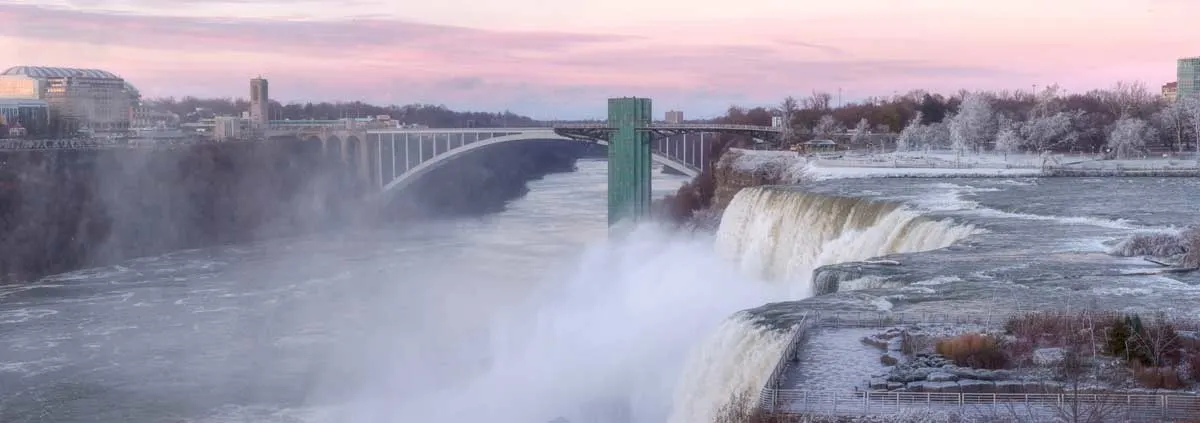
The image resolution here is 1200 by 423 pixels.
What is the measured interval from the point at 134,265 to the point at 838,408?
25.9m

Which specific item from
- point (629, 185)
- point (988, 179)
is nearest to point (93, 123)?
point (629, 185)

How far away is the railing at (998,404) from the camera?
761 centimetres

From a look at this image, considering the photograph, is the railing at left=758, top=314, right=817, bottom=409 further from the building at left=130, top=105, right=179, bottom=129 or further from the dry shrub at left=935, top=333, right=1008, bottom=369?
the building at left=130, top=105, right=179, bottom=129

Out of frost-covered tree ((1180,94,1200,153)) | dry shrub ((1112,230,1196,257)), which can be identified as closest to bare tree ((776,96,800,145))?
frost-covered tree ((1180,94,1200,153))

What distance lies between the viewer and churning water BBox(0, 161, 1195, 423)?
43.0ft

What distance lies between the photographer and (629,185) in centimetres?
3111

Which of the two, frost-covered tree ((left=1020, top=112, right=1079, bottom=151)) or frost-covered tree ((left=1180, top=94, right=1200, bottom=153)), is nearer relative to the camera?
frost-covered tree ((left=1180, top=94, right=1200, bottom=153))

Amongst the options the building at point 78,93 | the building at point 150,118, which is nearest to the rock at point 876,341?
the building at point 78,93

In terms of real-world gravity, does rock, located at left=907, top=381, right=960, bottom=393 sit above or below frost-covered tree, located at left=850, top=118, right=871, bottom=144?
below

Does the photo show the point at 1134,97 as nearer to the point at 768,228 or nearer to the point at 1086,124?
the point at 1086,124

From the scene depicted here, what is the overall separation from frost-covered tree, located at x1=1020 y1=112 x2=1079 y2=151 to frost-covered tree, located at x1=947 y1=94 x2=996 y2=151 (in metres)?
1.30

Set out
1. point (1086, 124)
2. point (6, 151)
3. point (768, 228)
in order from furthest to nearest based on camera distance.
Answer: point (6, 151)
point (1086, 124)
point (768, 228)

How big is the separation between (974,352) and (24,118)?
54399 mm

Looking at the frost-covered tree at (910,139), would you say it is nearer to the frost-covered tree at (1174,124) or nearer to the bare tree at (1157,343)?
the frost-covered tree at (1174,124)
